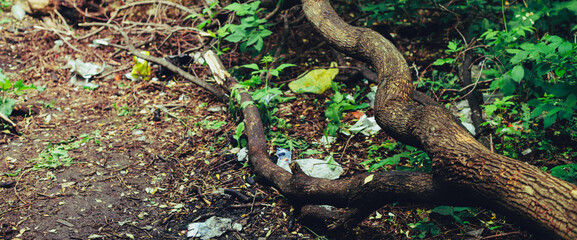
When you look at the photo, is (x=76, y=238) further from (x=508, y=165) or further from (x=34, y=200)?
(x=508, y=165)

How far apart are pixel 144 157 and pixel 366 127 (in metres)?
1.82

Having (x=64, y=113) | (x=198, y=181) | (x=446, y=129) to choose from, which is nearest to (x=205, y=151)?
(x=198, y=181)

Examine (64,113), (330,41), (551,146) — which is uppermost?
(330,41)

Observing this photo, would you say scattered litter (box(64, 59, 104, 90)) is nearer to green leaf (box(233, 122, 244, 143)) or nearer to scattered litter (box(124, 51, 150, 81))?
scattered litter (box(124, 51, 150, 81))

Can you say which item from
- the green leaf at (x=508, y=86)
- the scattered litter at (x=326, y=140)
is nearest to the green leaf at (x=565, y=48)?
the green leaf at (x=508, y=86)

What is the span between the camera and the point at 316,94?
12.7 ft

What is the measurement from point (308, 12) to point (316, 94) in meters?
0.87

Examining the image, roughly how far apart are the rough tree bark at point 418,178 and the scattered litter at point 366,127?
0.65 metres

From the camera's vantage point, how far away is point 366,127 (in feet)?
10.6

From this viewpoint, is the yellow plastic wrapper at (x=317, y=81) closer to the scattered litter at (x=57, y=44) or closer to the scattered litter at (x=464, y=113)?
the scattered litter at (x=464, y=113)

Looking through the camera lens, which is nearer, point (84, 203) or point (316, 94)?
point (84, 203)

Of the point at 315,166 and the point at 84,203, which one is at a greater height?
the point at 315,166

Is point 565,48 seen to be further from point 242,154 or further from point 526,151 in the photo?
point 242,154

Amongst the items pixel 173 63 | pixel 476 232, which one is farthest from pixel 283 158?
pixel 173 63
